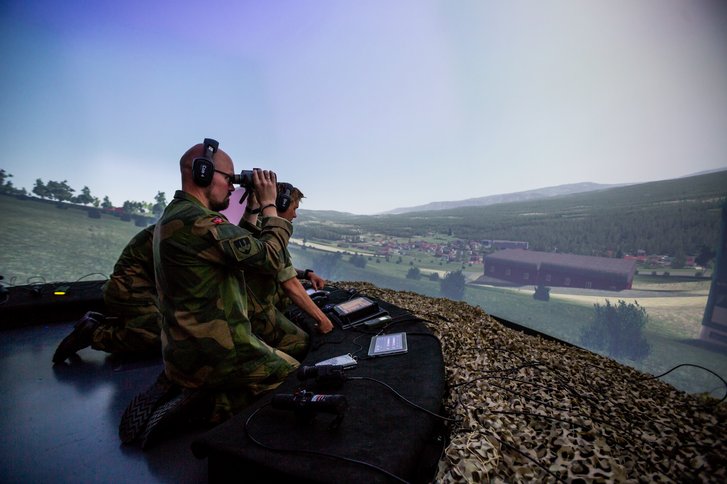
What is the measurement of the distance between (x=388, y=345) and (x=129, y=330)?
3108mm

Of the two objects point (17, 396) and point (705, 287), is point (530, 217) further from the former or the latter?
point (17, 396)

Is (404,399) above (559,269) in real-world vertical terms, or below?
above

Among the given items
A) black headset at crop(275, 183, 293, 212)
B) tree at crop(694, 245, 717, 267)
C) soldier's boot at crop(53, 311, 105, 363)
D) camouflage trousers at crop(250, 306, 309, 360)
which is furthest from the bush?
soldier's boot at crop(53, 311, 105, 363)

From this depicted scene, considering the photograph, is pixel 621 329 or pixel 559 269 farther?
pixel 559 269

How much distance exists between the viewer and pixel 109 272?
29.2 feet

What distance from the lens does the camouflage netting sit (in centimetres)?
148

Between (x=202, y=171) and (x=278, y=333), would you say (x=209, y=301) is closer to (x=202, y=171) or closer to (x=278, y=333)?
(x=202, y=171)

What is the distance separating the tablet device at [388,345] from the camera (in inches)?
99.3

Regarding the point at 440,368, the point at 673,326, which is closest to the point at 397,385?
the point at 440,368

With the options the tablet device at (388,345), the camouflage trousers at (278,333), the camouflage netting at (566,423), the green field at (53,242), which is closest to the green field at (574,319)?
the camouflage netting at (566,423)

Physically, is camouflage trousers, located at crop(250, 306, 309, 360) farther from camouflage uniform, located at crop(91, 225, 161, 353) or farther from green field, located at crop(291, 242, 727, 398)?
green field, located at crop(291, 242, 727, 398)

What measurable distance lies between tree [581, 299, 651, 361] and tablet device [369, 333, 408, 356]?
8970 mm

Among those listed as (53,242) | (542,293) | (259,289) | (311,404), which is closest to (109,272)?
(53,242)

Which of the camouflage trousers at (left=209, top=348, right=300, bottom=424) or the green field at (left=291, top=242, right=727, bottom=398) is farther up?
the camouflage trousers at (left=209, top=348, right=300, bottom=424)
